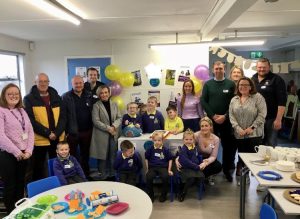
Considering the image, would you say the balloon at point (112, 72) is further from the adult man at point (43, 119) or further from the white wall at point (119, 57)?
the adult man at point (43, 119)

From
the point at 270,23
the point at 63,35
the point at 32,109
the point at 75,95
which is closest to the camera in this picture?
the point at 32,109

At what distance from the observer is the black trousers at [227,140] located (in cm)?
411

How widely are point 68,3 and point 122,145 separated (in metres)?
1.85

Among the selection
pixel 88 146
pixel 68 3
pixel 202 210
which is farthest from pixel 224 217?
pixel 68 3

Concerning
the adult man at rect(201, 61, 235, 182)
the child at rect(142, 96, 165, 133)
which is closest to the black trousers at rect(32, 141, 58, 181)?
the child at rect(142, 96, 165, 133)

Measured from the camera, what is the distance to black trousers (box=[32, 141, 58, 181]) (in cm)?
339

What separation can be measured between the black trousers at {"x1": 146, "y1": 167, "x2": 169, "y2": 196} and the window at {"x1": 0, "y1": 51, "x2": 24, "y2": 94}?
10.8ft

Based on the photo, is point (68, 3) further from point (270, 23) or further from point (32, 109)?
point (270, 23)

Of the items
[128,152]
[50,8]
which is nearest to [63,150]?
[128,152]

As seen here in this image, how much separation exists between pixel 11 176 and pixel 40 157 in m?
Answer: 0.46

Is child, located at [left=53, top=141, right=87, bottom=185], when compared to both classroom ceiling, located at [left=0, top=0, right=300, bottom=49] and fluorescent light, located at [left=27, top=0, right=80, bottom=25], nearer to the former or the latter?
fluorescent light, located at [left=27, top=0, right=80, bottom=25]

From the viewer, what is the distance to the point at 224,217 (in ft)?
10.5

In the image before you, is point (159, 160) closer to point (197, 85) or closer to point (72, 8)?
point (197, 85)

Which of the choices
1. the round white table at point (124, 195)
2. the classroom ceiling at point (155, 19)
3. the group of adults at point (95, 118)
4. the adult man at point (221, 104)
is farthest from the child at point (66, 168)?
the adult man at point (221, 104)
